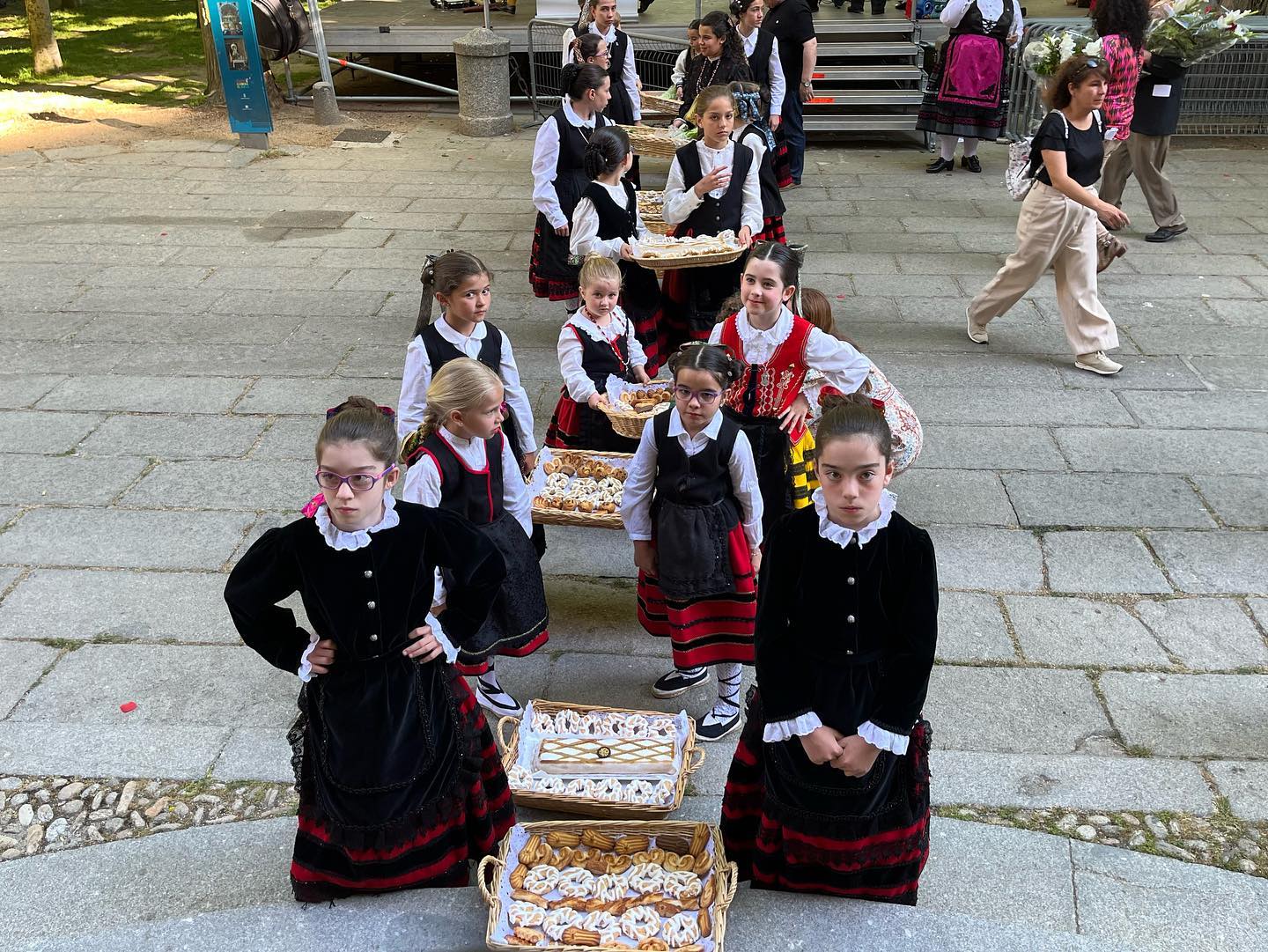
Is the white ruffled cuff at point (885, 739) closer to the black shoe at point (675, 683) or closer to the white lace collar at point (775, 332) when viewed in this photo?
the black shoe at point (675, 683)

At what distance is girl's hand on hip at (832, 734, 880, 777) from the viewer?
2.92m

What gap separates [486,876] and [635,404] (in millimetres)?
→ 2527

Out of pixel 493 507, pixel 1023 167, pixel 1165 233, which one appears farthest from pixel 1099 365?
pixel 493 507

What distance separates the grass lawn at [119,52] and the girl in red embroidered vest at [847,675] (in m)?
13.9

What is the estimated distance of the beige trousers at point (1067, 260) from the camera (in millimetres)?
6930

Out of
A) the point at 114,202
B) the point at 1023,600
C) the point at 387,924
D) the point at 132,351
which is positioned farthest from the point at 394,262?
the point at 387,924

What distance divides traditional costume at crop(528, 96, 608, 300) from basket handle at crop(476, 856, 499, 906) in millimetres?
4459

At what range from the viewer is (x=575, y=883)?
3.31m

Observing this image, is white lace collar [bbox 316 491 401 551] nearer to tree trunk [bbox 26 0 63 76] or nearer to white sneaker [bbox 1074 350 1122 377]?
white sneaker [bbox 1074 350 1122 377]

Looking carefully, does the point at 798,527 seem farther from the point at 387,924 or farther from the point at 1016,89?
the point at 1016,89

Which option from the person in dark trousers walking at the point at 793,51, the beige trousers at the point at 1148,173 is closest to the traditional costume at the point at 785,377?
the person in dark trousers walking at the point at 793,51

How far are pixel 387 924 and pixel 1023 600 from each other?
10.2 ft

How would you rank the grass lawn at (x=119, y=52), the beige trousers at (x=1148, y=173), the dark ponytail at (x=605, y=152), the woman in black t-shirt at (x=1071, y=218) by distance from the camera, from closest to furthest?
the dark ponytail at (x=605, y=152)
the woman in black t-shirt at (x=1071, y=218)
the beige trousers at (x=1148, y=173)
the grass lawn at (x=119, y=52)

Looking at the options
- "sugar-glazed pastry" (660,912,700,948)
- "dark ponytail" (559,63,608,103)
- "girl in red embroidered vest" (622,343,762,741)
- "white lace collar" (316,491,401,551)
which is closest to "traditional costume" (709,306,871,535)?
"girl in red embroidered vest" (622,343,762,741)
